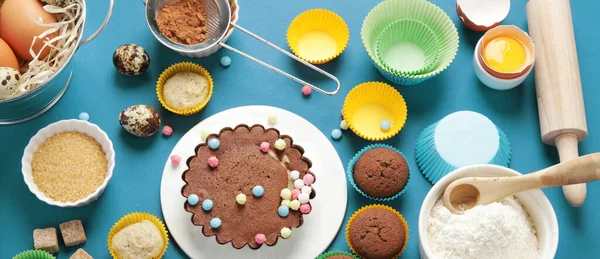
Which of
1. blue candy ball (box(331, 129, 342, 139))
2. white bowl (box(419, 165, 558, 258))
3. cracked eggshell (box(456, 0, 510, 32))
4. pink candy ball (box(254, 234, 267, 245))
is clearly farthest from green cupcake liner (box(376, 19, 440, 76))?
pink candy ball (box(254, 234, 267, 245))

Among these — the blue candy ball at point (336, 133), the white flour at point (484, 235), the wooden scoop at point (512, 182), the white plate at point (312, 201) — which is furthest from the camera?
the blue candy ball at point (336, 133)

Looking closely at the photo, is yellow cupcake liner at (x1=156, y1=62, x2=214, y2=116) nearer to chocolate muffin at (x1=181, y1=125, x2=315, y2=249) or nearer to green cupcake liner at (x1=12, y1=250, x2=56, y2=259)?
chocolate muffin at (x1=181, y1=125, x2=315, y2=249)

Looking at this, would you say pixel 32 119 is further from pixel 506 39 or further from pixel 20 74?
pixel 506 39

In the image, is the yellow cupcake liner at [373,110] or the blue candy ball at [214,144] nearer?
the blue candy ball at [214,144]

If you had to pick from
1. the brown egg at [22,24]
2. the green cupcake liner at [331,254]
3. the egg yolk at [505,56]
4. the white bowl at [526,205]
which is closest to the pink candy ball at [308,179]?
the green cupcake liner at [331,254]

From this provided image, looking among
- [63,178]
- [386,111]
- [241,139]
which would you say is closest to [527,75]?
[386,111]

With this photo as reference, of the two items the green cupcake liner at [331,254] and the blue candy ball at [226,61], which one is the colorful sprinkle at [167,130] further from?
the green cupcake liner at [331,254]

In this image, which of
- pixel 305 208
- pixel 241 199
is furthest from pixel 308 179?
pixel 241 199

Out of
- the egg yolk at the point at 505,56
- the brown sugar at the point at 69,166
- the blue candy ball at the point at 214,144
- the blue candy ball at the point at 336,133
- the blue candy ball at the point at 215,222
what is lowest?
the brown sugar at the point at 69,166
